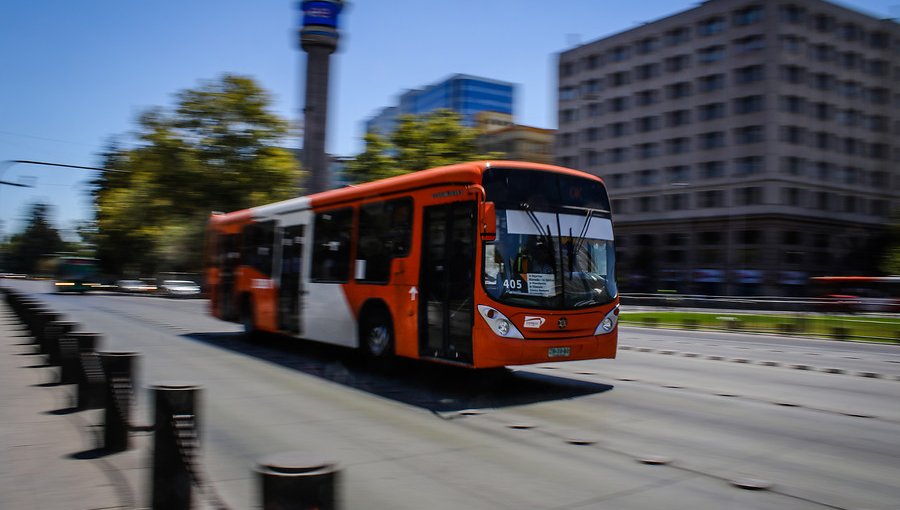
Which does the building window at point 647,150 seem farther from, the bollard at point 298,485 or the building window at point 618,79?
the bollard at point 298,485

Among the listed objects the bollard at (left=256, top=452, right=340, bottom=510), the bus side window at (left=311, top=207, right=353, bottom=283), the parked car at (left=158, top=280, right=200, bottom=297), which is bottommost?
the parked car at (left=158, top=280, right=200, bottom=297)

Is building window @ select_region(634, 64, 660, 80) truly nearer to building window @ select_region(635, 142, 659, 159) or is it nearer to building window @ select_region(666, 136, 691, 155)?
building window @ select_region(635, 142, 659, 159)

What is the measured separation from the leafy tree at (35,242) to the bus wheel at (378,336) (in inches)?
5114

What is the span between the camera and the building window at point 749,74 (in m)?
57.3

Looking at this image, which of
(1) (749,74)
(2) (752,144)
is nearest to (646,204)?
(2) (752,144)

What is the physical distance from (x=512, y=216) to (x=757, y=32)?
57.0 metres

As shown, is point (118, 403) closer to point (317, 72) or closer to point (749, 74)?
point (317, 72)

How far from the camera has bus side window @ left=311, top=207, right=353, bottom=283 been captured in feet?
38.2

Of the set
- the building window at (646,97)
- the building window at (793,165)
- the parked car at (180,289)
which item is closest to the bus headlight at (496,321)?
the parked car at (180,289)

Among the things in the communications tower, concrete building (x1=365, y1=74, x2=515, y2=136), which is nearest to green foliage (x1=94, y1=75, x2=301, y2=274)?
the communications tower

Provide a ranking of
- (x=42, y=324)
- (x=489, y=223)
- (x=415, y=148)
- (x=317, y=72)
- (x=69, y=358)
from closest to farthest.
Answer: (x=69, y=358) → (x=489, y=223) → (x=42, y=324) → (x=415, y=148) → (x=317, y=72)

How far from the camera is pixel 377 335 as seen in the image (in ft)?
34.8

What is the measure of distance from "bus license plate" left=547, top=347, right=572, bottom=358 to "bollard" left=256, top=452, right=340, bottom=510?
6.39 m

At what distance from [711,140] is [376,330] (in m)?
56.7
